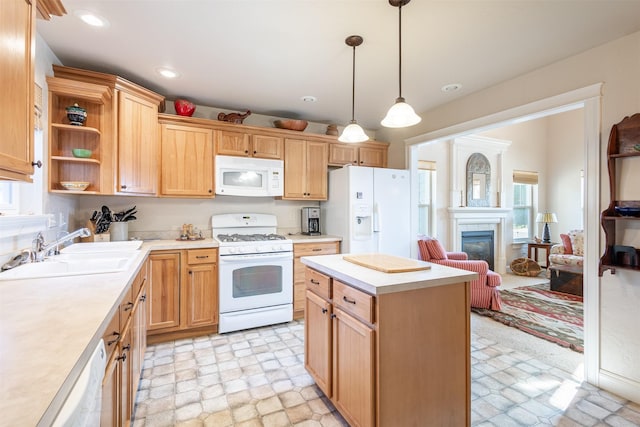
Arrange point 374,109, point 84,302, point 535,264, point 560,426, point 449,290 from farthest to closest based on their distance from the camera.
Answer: point 535,264 < point 374,109 < point 560,426 < point 449,290 < point 84,302

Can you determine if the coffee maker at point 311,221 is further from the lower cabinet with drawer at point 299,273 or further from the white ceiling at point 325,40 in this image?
the white ceiling at point 325,40

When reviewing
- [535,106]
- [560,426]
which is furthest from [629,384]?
[535,106]

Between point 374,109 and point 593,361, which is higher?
point 374,109

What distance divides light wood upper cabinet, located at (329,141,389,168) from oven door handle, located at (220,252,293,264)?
4.69ft

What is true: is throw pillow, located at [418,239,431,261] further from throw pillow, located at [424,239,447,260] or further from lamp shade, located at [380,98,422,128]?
lamp shade, located at [380,98,422,128]

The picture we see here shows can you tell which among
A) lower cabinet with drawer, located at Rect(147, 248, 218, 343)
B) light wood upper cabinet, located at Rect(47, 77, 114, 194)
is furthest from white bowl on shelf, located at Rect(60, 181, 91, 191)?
lower cabinet with drawer, located at Rect(147, 248, 218, 343)

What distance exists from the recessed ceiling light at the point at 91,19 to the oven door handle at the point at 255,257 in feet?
6.77

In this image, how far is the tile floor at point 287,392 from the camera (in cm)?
186

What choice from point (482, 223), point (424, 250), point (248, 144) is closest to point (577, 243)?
point (482, 223)

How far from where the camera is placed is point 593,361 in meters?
2.24

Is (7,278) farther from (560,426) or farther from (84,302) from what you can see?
(560,426)

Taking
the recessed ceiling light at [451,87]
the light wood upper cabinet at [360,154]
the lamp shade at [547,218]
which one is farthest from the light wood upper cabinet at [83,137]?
the lamp shade at [547,218]

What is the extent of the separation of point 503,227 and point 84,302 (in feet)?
21.4

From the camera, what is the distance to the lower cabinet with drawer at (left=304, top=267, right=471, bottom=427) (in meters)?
1.46
